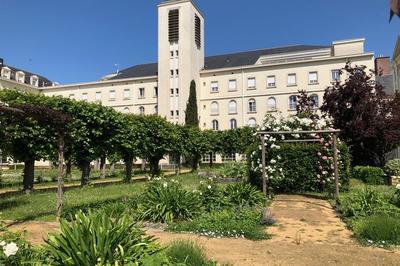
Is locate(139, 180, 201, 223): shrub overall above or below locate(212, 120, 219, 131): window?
below

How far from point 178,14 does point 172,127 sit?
98.6ft

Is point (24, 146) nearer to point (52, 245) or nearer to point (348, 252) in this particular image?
point (52, 245)

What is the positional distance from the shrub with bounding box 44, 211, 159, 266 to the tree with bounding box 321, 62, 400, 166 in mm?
15504

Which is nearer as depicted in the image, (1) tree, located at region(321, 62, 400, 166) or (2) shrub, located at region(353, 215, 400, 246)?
(2) shrub, located at region(353, 215, 400, 246)

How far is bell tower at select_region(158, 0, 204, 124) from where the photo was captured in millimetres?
49500

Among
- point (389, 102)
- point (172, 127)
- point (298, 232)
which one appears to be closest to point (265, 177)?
point (298, 232)

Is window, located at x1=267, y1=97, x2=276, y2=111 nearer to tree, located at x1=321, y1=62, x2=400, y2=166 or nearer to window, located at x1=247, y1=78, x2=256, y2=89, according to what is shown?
window, located at x1=247, y1=78, x2=256, y2=89

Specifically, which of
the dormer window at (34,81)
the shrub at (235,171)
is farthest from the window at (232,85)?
the dormer window at (34,81)

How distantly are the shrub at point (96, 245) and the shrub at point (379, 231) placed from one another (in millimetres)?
3998

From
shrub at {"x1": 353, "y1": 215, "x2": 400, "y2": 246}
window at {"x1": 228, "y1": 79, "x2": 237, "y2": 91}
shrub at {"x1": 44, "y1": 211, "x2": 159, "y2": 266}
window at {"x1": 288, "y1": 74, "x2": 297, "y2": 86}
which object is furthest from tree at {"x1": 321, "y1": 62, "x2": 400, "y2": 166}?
window at {"x1": 228, "y1": 79, "x2": 237, "y2": 91}

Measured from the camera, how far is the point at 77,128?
15.9 m

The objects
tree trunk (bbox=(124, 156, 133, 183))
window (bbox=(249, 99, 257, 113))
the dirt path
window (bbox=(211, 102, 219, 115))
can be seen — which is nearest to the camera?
the dirt path

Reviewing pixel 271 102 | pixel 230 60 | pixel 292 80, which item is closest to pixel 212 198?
pixel 271 102

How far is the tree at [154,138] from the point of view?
21.5m
